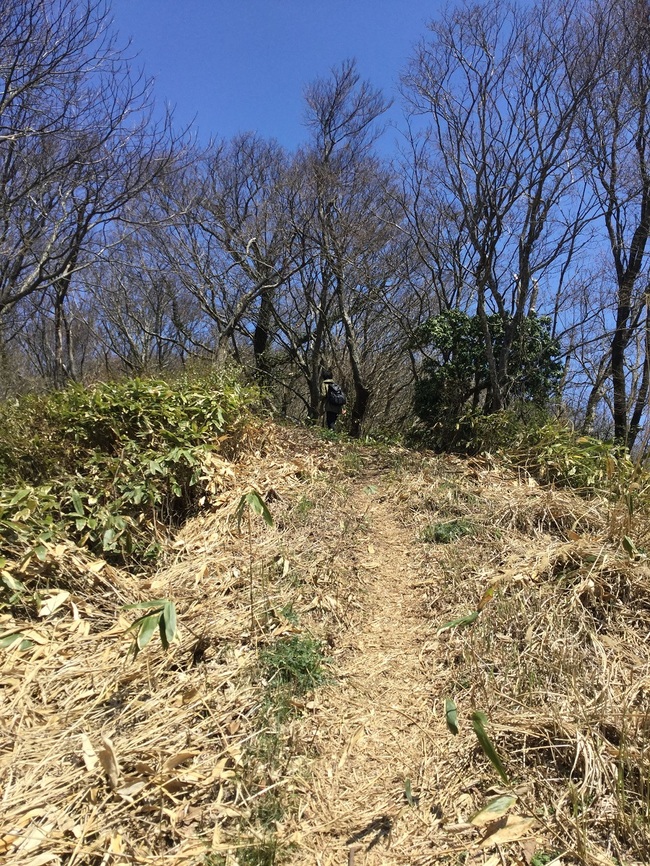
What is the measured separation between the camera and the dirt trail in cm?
180

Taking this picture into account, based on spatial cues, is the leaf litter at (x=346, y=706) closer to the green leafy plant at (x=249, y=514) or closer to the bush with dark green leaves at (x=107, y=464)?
the green leafy plant at (x=249, y=514)

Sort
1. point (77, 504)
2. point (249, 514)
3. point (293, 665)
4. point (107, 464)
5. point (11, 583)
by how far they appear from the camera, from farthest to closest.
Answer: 1. point (249, 514)
2. point (107, 464)
3. point (77, 504)
4. point (11, 583)
5. point (293, 665)

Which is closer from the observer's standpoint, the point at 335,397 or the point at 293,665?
the point at 293,665

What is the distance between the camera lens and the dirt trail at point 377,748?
5.89ft

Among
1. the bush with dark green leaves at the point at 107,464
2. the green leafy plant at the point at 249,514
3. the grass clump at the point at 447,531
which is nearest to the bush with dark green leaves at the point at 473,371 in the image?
the grass clump at the point at 447,531

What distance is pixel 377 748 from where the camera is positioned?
2.20m

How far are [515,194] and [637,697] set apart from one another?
707cm

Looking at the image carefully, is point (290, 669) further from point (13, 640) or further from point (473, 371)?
point (473, 371)

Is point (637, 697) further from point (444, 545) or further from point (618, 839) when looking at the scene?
point (444, 545)

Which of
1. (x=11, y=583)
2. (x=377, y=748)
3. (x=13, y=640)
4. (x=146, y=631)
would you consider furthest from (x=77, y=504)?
(x=377, y=748)

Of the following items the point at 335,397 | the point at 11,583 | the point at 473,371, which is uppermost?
the point at 473,371

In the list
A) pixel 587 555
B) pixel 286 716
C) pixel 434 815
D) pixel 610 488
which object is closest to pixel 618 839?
pixel 434 815

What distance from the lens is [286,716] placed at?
89.0 inches

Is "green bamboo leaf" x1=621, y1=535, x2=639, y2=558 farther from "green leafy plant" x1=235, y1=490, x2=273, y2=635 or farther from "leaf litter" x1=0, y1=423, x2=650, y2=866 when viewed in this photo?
"green leafy plant" x1=235, y1=490, x2=273, y2=635
